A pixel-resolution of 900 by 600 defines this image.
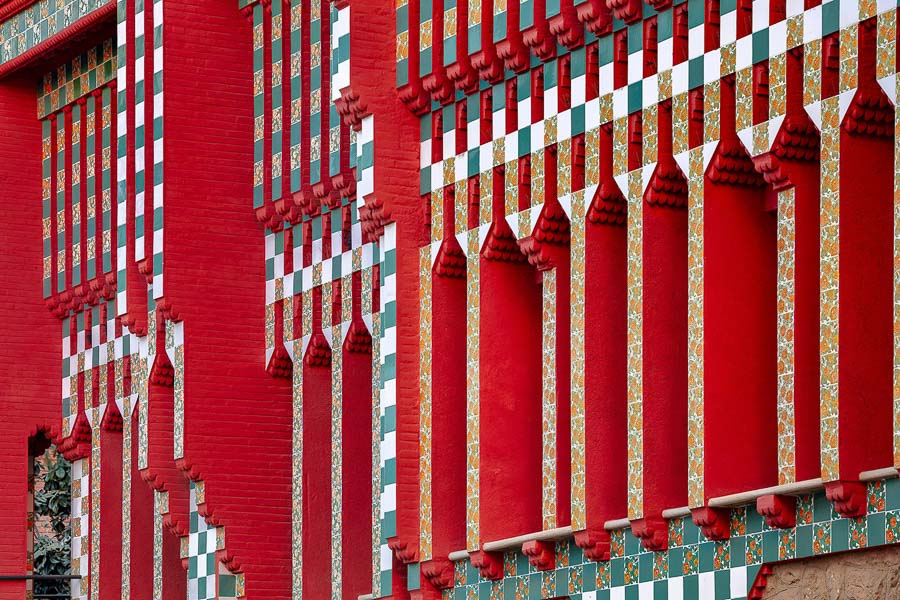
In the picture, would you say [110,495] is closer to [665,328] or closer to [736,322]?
[665,328]

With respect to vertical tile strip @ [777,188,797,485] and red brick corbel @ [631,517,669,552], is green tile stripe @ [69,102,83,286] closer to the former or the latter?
red brick corbel @ [631,517,669,552]

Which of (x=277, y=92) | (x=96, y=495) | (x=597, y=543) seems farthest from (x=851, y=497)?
(x=96, y=495)

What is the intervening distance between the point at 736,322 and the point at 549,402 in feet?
9.03

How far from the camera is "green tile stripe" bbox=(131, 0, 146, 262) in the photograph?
3088 cm

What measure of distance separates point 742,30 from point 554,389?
3942 mm

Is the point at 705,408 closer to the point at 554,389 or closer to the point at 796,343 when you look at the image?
the point at 796,343

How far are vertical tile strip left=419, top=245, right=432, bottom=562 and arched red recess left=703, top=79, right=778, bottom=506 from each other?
14.7ft

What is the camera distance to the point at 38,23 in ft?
115

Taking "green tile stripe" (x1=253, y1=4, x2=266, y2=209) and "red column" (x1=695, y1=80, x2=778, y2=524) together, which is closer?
"red column" (x1=695, y1=80, x2=778, y2=524)

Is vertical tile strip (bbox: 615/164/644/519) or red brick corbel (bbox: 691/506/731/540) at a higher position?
vertical tile strip (bbox: 615/164/644/519)

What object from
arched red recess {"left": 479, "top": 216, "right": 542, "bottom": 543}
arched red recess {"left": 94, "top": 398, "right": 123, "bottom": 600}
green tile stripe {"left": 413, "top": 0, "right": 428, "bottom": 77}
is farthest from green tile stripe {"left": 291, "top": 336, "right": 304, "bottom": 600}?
arched red recess {"left": 479, "top": 216, "right": 542, "bottom": 543}

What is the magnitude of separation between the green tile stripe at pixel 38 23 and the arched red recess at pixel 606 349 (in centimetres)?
1124

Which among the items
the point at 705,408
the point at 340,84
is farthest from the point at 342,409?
the point at 705,408

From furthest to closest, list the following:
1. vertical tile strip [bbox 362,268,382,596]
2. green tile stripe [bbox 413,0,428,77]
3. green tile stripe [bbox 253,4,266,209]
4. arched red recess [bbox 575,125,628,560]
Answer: green tile stripe [bbox 253,4,266,209]
vertical tile strip [bbox 362,268,382,596]
green tile stripe [bbox 413,0,428,77]
arched red recess [bbox 575,125,628,560]
